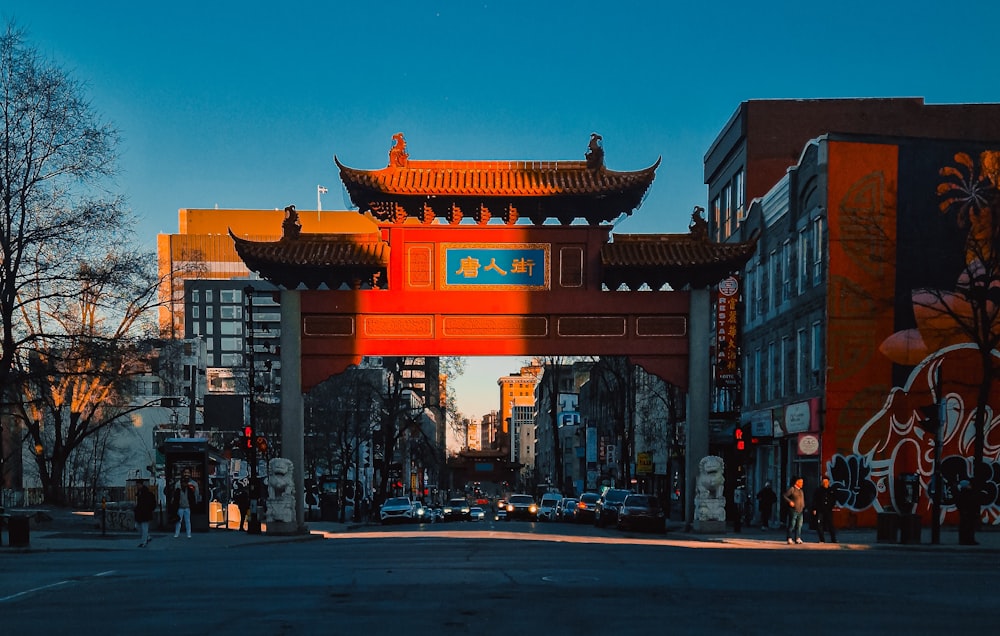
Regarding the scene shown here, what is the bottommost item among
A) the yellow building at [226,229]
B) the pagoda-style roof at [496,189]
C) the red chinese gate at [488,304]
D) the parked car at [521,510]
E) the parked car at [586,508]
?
the parked car at [521,510]

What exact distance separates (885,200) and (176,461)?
25.8m

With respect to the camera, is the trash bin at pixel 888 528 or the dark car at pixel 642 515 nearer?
the trash bin at pixel 888 528

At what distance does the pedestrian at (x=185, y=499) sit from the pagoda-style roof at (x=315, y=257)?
7311 millimetres

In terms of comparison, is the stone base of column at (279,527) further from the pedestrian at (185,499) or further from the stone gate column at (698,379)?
the stone gate column at (698,379)

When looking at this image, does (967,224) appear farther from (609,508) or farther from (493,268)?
(609,508)

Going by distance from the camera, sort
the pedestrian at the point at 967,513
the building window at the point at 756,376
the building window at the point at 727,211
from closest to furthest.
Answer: the pedestrian at the point at 967,513 < the building window at the point at 756,376 < the building window at the point at 727,211

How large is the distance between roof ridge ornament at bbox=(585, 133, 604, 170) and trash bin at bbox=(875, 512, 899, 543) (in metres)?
15.4

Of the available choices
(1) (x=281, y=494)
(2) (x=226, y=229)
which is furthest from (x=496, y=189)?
(2) (x=226, y=229)

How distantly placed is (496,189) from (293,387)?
9.28 m

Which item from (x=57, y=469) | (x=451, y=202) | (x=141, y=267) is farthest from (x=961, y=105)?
(x=57, y=469)

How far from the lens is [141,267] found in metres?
35.7

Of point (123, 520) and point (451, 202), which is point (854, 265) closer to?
point (451, 202)

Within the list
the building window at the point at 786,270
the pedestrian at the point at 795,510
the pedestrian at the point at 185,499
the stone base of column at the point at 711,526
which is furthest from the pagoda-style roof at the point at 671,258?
the pedestrian at the point at 185,499

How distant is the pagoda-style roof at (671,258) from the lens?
37.9m
